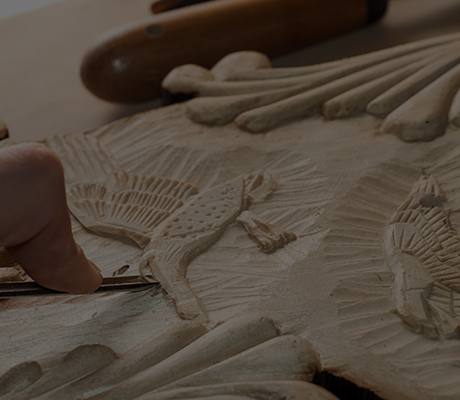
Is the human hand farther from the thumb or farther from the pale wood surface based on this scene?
the pale wood surface

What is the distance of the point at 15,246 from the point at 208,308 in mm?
330

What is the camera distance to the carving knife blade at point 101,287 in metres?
0.81

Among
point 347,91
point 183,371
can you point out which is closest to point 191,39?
point 347,91

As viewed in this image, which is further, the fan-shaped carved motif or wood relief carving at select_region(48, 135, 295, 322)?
the fan-shaped carved motif

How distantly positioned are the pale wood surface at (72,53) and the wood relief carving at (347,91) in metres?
0.71

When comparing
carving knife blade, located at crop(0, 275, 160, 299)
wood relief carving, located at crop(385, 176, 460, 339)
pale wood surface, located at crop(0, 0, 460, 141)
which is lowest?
wood relief carving, located at crop(385, 176, 460, 339)

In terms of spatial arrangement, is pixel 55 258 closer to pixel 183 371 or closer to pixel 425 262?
pixel 183 371

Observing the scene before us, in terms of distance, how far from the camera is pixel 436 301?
84 cm

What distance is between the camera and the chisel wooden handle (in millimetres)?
1679

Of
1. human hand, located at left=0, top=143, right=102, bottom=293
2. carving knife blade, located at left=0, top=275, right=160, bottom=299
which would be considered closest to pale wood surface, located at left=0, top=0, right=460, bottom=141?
carving knife blade, located at left=0, top=275, right=160, bottom=299

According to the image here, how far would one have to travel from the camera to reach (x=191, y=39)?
1736 millimetres

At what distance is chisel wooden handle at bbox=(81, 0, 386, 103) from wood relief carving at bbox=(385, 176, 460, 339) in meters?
1.00

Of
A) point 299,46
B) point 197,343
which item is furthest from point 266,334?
point 299,46

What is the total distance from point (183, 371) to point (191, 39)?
1.29 m
